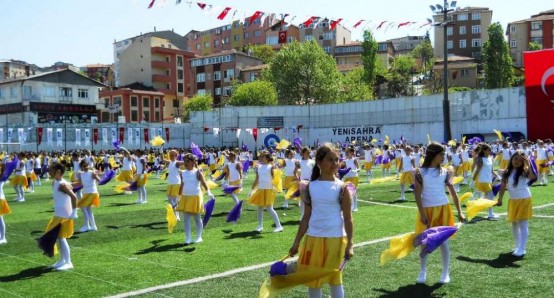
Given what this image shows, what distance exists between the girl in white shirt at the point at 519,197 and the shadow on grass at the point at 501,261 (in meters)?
0.15

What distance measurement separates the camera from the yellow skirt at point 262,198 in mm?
13180

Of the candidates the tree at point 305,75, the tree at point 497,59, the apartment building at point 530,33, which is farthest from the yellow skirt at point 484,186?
the apartment building at point 530,33

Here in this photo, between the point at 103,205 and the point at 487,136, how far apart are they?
110ft

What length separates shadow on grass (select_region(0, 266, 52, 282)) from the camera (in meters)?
8.90

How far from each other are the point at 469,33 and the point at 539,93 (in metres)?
66.2

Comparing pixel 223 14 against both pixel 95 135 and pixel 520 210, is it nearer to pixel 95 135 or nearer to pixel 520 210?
pixel 520 210

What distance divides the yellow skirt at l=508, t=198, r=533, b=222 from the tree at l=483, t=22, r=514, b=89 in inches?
2738

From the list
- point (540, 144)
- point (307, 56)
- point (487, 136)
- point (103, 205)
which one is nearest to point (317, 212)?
point (103, 205)

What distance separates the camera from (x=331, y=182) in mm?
5613

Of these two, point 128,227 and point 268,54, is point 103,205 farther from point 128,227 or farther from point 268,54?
point 268,54

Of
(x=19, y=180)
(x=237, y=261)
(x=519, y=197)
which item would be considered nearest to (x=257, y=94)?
(x=19, y=180)

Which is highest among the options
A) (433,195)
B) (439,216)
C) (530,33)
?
(530,33)

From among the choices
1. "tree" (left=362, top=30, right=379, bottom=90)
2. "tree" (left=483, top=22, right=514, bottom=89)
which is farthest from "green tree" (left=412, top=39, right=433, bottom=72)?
"tree" (left=483, top=22, right=514, bottom=89)

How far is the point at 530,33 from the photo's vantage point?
308 feet
